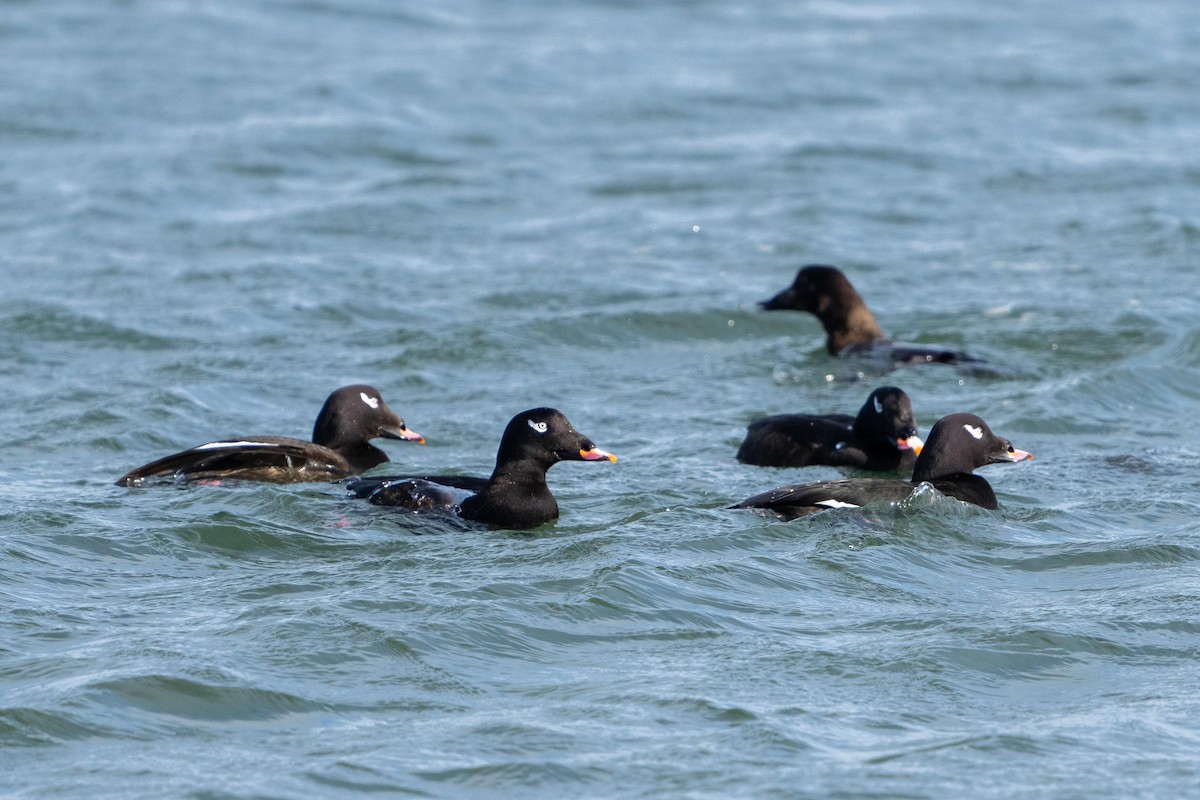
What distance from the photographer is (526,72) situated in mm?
26469

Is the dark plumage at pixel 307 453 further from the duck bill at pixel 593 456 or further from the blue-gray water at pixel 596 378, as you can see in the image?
the duck bill at pixel 593 456

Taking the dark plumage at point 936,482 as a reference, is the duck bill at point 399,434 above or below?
below

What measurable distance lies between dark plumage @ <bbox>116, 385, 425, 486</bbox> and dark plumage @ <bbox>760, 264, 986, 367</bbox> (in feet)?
14.2

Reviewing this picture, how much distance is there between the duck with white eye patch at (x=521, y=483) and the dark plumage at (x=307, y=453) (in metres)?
1.09

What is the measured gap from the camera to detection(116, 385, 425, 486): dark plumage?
10797mm

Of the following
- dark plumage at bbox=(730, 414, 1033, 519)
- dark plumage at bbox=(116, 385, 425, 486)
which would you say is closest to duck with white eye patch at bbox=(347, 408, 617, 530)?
dark plumage at bbox=(730, 414, 1033, 519)

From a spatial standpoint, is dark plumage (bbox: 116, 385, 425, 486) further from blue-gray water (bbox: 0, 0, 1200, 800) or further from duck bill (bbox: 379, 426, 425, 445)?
blue-gray water (bbox: 0, 0, 1200, 800)

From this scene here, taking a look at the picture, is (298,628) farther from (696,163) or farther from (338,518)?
(696,163)

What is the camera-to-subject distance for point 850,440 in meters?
11.7

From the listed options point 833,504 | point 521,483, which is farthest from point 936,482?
point 521,483

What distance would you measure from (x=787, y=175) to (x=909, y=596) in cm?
1334

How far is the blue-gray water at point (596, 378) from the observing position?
24.2ft

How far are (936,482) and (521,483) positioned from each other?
7.74 feet

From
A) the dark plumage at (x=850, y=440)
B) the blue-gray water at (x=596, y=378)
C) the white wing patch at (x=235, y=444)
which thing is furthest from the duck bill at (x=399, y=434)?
the dark plumage at (x=850, y=440)
